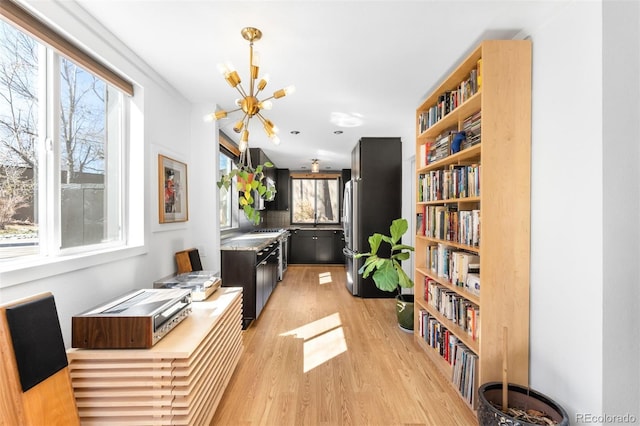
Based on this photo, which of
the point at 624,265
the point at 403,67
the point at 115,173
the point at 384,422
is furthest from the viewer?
the point at 403,67

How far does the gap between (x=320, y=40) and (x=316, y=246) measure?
566cm

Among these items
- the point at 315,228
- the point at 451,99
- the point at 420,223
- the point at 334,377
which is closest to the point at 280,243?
the point at 315,228

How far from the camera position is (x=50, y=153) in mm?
1663

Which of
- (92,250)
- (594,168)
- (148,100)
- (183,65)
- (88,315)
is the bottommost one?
(88,315)

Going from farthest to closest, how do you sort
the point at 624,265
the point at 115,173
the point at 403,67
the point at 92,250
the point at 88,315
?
the point at 403,67, the point at 115,173, the point at 92,250, the point at 88,315, the point at 624,265

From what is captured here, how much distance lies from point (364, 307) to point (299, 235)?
11.4 ft

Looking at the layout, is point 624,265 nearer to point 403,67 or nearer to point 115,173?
point 403,67

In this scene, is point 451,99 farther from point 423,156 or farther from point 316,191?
point 316,191

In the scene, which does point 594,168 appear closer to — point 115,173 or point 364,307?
point 115,173

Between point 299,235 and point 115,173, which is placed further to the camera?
point 299,235

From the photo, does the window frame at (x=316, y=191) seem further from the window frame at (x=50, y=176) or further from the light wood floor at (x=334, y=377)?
the window frame at (x=50, y=176)

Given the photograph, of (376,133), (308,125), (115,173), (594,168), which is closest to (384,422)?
(594,168)

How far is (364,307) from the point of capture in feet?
13.7

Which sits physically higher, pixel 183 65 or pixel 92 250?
pixel 183 65
